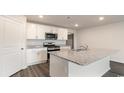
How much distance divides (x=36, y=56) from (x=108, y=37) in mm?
4193

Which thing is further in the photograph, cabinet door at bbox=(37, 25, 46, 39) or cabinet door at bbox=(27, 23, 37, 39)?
cabinet door at bbox=(37, 25, 46, 39)

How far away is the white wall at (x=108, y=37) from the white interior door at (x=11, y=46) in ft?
14.6

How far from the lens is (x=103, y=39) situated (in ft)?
16.9

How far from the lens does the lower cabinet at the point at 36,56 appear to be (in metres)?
3.80

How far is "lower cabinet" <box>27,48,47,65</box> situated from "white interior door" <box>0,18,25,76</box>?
19.9 inches

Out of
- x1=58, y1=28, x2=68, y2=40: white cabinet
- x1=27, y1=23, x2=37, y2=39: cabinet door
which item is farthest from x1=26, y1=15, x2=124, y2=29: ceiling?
x1=58, y1=28, x2=68, y2=40: white cabinet

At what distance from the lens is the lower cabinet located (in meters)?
3.80

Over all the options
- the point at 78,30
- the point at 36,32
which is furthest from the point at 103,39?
the point at 36,32

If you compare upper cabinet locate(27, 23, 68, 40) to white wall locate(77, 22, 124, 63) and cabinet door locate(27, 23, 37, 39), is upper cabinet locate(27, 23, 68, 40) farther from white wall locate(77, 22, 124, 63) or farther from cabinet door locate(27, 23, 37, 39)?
white wall locate(77, 22, 124, 63)
